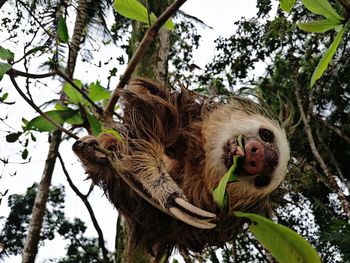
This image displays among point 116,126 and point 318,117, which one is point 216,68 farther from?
point 116,126

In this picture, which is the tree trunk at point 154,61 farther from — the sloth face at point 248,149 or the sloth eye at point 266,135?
the sloth eye at point 266,135

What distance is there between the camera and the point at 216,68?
311 inches

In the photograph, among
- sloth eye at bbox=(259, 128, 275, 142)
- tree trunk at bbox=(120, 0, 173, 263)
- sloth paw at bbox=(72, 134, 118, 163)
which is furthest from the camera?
tree trunk at bbox=(120, 0, 173, 263)

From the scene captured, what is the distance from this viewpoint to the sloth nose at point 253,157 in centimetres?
196

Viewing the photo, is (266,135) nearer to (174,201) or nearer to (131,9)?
(174,201)

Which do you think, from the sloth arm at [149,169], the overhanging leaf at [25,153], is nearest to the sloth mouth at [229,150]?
the sloth arm at [149,169]

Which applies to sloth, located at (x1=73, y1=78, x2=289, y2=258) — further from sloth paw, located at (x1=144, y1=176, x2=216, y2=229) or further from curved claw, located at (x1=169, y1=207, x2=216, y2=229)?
curved claw, located at (x1=169, y1=207, x2=216, y2=229)

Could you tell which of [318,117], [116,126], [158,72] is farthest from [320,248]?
[116,126]

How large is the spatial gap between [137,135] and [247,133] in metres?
0.50

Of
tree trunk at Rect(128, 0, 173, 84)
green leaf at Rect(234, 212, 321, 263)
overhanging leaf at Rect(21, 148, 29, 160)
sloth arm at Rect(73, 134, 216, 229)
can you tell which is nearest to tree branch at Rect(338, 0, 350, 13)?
green leaf at Rect(234, 212, 321, 263)

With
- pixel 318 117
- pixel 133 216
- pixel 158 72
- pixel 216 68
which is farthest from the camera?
pixel 216 68

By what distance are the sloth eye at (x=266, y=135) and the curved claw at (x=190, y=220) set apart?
82cm

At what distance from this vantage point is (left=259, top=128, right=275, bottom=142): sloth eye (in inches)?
88.5

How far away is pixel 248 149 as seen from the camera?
78.0 inches
